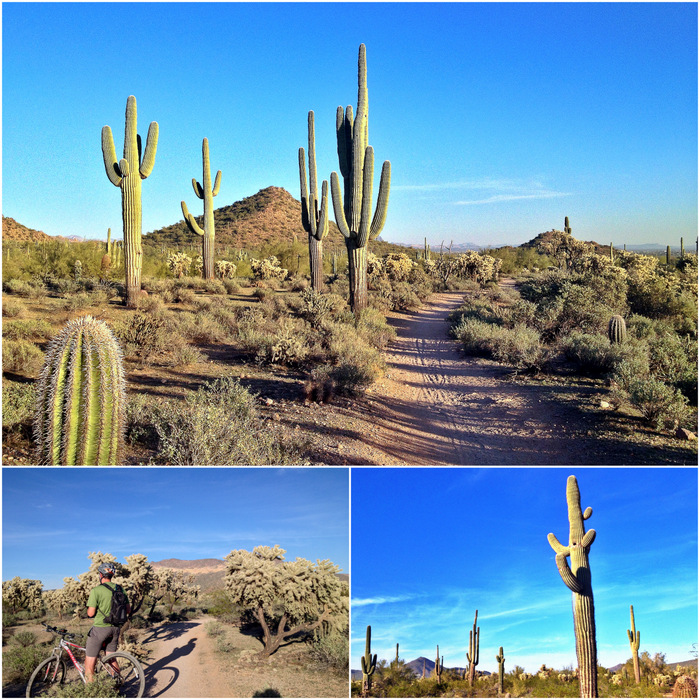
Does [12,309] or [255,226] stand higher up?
[255,226]

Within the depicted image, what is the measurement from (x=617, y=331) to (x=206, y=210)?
65.9 ft

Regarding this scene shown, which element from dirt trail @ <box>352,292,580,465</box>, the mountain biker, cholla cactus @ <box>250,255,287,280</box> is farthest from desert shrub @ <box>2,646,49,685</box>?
cholla cactus @ <box>250,255,287,280</box>

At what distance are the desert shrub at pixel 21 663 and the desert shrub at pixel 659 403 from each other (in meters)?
8.77

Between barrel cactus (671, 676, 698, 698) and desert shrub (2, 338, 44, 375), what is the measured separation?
1135cm

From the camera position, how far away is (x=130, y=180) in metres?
16.8

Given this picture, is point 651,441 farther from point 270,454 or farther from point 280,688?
point 280,688

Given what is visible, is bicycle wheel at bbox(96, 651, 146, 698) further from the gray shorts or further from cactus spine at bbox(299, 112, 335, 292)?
cactus spine at bbox(299, 112, 335, 292)

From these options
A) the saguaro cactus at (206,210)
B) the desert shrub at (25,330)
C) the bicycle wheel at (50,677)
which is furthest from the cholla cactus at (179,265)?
the bicycle wheel at (50,677)

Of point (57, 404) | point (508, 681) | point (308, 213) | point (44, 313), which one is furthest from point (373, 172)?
point (508, 681)

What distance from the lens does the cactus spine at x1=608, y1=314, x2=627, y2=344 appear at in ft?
41.6

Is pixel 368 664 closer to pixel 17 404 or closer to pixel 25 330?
pixel 17 404

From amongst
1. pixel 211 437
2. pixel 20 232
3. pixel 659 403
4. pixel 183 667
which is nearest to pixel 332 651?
pixel 183 667

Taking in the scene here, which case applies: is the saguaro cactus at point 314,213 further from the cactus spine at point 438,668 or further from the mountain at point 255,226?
the mountain at point 255,226

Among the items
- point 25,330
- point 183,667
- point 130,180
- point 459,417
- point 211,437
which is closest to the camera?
point 183,667
